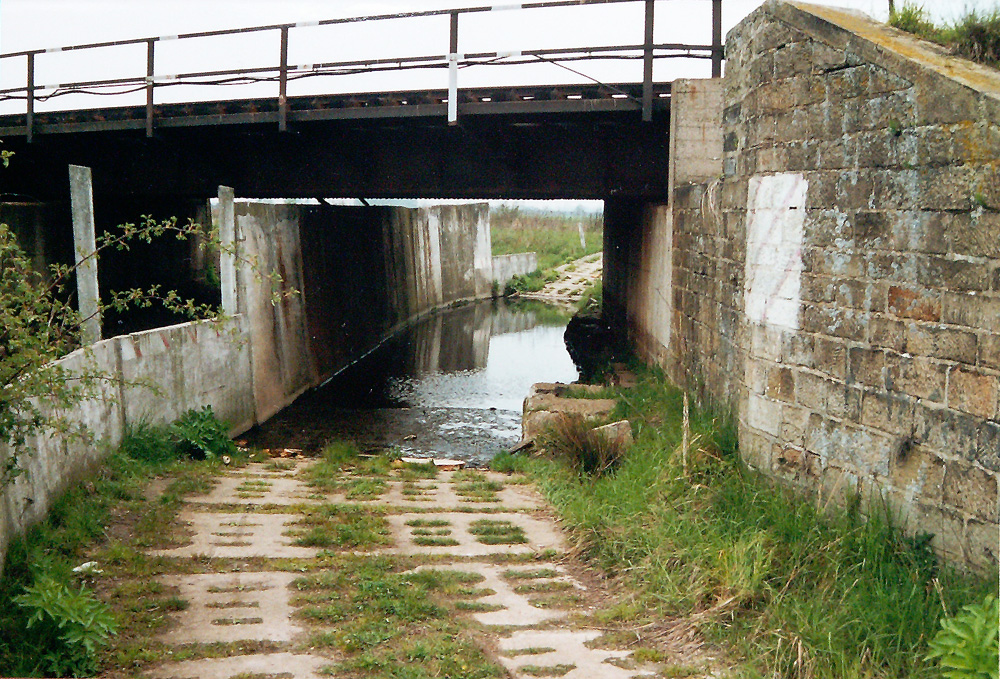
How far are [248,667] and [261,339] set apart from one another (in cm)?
820

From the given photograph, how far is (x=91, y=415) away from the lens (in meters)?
7.37

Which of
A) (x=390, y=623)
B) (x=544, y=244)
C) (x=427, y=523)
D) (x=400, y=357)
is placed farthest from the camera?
(x=544, y=244)

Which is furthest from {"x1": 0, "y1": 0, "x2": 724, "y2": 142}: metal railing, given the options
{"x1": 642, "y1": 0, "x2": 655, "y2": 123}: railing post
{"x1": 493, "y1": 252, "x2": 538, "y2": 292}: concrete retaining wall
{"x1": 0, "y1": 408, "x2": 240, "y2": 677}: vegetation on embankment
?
{"x1": 493, "y1": 252, "x2": 538, "y2": 292}: concrete retaining wall

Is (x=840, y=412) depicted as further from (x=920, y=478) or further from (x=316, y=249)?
(x=316, y=249)

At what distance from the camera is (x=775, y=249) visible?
5.66 m

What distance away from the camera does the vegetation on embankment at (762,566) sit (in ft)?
13.4

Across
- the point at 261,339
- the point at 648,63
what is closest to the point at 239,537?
the point at 261,339

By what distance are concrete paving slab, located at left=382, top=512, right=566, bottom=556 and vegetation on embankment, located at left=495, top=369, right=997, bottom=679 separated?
0.21 meters

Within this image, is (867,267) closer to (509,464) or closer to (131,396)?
(509,464)

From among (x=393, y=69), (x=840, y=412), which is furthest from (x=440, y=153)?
(x=840, y=412)

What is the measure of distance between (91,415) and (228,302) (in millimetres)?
3981

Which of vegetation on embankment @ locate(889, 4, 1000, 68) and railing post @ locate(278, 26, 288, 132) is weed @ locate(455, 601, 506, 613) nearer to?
vegetation on embankment @ locate(889, 4, 1000, 68)

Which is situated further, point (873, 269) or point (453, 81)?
point (453, 81)

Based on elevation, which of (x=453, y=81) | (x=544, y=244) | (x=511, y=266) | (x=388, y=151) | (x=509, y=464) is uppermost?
(x=453, y=81)
